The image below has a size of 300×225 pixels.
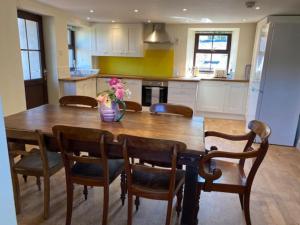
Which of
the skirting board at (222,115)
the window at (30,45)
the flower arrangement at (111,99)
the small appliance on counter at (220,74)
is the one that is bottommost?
the skirting board at (222,115)

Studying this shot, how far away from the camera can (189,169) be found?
161cm

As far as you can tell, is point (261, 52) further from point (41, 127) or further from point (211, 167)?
point (41, 127)

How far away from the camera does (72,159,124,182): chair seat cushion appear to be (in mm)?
1769

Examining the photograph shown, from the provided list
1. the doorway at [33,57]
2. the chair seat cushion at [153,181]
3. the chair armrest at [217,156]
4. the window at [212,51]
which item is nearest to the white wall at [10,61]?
the doorway at [33,57]

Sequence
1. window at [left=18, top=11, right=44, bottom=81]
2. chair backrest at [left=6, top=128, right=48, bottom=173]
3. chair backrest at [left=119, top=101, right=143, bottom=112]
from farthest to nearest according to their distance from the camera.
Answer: window at [left=18, top=11, right=44, bottom=81]
chair backrest at [left=119, top=101, right=143, bottom=112]
chair backrest at [left=6, top=128, right=48, bottom=173]

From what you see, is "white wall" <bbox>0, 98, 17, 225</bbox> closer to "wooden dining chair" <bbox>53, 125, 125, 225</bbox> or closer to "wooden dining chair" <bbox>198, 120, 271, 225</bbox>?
"wooden dining chair" <bbox>53, 125, 125, 225</bbox>

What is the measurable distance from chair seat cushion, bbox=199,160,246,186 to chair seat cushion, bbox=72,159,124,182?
0.67m

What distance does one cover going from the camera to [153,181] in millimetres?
1681

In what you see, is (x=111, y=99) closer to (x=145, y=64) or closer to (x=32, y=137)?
(x=32, y=137)

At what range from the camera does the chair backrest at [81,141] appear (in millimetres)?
1512

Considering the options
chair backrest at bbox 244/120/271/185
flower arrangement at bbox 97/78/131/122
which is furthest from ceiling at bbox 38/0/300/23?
chair backrest at bbox 244/120/271/185

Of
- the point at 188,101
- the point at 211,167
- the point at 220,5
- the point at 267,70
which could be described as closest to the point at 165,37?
the point at 188,101

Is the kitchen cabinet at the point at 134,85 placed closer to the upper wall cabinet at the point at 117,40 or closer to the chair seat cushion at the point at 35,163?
the upper wall cabinet at the point at 117,40

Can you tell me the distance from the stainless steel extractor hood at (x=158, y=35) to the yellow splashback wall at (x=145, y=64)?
0.40 meters
